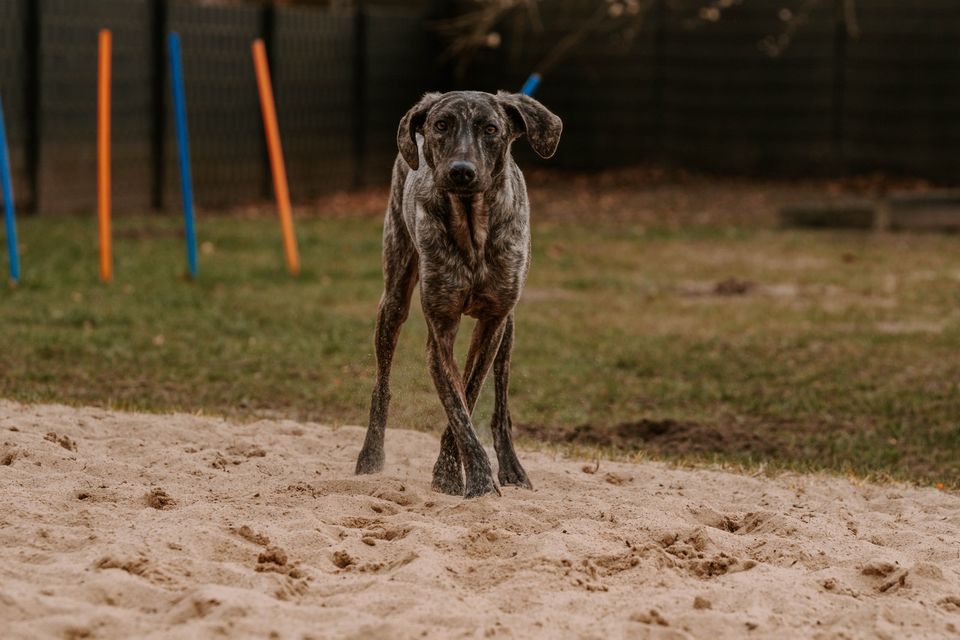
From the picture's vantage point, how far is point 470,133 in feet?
19.0

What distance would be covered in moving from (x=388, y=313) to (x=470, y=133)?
1251mm

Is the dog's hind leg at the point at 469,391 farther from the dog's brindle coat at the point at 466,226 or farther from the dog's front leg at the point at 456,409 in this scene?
the dog's front leg at the point at 456,409

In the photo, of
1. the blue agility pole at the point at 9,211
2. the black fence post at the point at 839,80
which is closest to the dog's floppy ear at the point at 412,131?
the blue agility pole at the point at 9,211

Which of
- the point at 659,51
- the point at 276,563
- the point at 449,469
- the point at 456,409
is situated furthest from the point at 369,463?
the point at 659,51

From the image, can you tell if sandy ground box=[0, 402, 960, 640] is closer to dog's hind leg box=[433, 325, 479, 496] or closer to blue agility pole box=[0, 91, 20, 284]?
dog's hind leg box=[433, 325, 479, 496]

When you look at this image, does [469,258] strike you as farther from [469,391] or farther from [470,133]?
[469,391]

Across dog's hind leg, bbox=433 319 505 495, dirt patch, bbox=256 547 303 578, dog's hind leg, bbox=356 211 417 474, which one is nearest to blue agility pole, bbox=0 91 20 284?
dog's hind leg, bbox=356 211 417 474

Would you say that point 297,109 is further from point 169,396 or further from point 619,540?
point 619,540

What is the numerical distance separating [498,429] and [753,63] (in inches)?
641

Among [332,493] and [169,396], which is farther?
[169,396]

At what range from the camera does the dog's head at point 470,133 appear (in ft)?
18.8

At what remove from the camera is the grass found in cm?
852

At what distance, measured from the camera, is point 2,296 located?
39.3 ft

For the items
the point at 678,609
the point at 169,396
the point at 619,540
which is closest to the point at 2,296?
the point at 169,396
